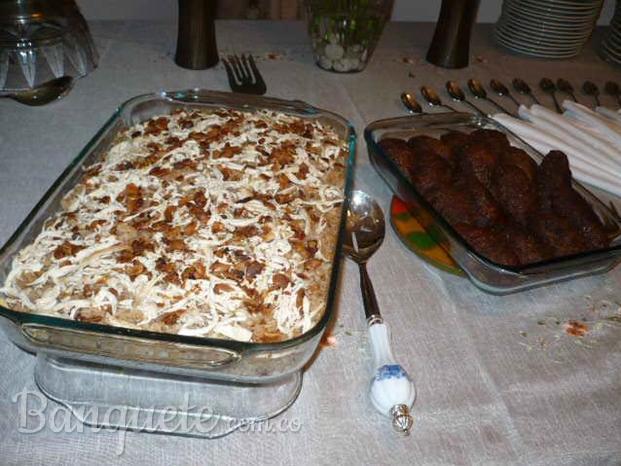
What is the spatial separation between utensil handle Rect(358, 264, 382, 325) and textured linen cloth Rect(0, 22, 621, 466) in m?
Answer: 0.03

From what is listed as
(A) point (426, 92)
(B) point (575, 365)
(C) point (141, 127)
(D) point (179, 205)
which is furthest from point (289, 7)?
(B) point (575, 365)

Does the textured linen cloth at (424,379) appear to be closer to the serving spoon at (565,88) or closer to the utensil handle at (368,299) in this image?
the utensil handle at (368,299)

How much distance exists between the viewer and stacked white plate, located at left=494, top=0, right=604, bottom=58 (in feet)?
6.30

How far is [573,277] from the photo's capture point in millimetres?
1041

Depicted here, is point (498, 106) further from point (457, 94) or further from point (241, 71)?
point (241, 71)

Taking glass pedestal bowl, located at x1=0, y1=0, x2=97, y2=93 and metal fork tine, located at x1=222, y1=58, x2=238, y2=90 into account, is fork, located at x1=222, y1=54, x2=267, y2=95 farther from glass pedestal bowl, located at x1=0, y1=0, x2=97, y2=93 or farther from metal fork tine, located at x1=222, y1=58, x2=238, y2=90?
glass pedestal bowl, located at x1=0, y1=0, x2=97, y2=93

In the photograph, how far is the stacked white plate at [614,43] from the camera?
2088mm

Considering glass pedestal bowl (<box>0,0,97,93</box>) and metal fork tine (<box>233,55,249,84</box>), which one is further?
metal fork tine (<box>233,55,249,84</box>)

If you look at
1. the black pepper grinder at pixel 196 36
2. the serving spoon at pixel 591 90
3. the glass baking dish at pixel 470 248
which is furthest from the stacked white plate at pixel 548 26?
the black pepper grinder at pixel 196 36

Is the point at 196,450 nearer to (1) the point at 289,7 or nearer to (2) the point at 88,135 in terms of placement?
(2) the point at 88,135

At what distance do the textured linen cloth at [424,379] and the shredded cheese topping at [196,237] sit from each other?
0.15 meters

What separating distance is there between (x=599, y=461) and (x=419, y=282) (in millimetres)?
417

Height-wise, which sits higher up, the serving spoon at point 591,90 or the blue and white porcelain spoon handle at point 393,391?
the serving spoon at point 591,90

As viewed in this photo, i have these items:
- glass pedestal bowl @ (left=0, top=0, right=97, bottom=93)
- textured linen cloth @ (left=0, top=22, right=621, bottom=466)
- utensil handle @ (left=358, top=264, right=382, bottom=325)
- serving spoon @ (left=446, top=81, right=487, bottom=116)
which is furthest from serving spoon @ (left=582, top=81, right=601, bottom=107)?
glass pedestal bowl @ (left=0, top=0, right=97, bottom=93)
